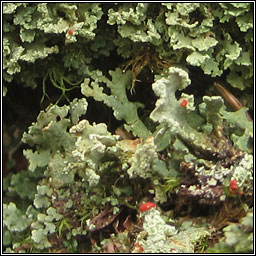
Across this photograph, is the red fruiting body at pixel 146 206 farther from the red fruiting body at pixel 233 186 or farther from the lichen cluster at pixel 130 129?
the red fruiting body at pixel 233 186

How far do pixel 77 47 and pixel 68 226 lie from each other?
572 mm

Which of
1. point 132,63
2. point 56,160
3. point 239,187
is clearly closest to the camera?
point 239,187

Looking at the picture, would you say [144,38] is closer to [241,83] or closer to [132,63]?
[132,63]

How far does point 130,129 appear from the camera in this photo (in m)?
1.48

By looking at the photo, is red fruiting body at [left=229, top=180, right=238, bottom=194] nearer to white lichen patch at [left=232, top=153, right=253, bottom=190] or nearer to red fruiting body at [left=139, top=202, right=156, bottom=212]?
white lichen patch at [left=232, top=153, right=253, bottom=190]

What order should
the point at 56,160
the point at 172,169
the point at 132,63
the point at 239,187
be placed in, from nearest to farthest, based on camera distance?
the point at 239,187, the point at 172,169, the point at 56,160, the point at 132,63

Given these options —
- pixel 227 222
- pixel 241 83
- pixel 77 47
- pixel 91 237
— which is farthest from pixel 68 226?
pixel 241 83

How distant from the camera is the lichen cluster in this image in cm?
131

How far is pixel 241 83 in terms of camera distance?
1.54 meters

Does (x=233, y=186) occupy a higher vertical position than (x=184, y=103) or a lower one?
lower

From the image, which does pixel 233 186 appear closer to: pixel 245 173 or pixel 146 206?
pixel 245 173

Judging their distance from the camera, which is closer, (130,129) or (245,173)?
(245,173)

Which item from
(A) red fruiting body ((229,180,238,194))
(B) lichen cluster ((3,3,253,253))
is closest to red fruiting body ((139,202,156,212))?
(B) lichen cluster ((3,3,253,253))

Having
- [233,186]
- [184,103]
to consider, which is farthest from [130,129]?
[233,186]
